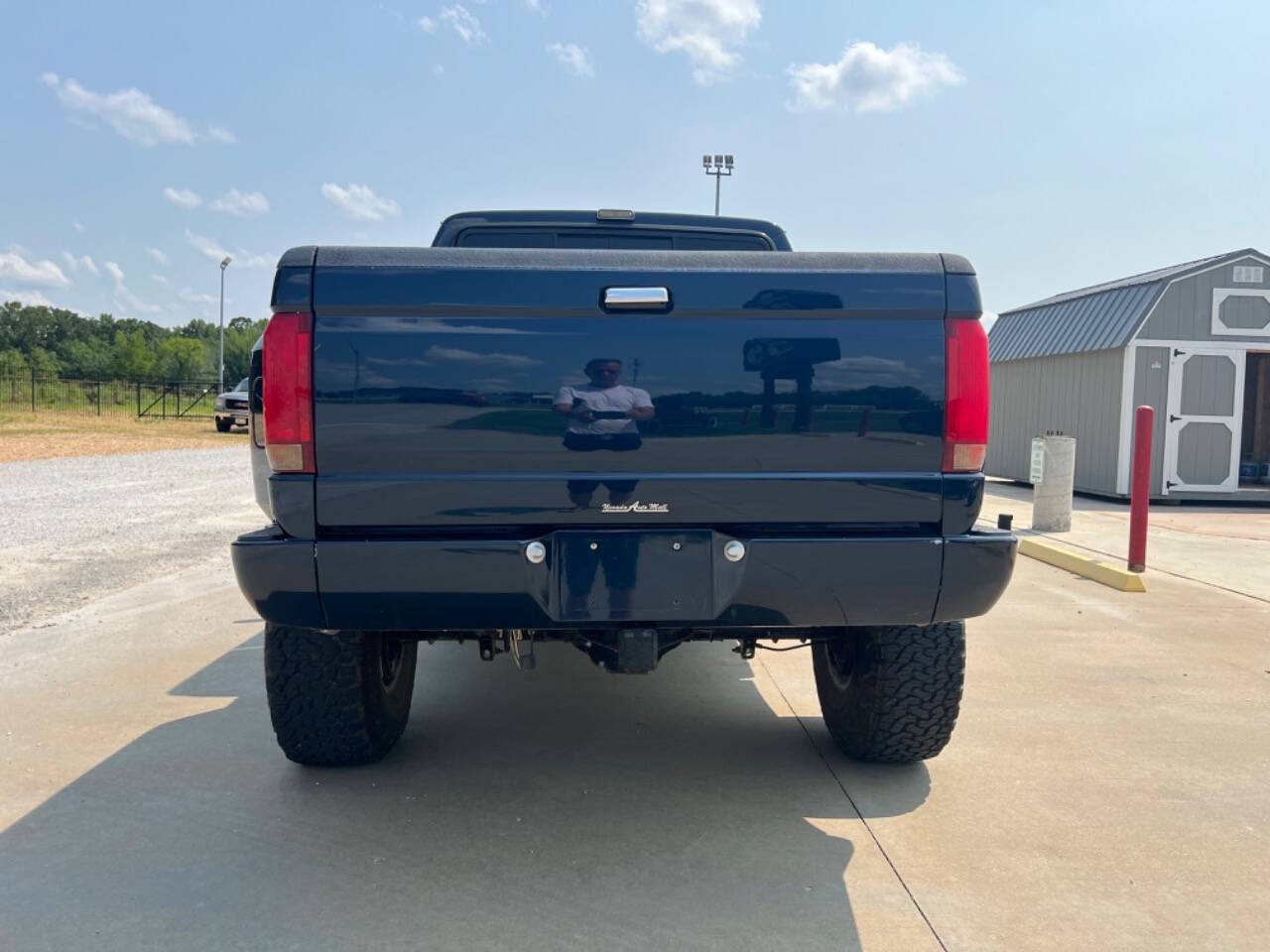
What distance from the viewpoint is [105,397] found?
4162cm

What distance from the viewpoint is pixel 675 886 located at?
9.05 ft

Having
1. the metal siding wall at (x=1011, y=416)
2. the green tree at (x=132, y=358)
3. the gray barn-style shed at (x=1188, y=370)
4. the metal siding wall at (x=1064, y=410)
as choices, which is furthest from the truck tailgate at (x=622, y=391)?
the green tree at (x=132, y=358)

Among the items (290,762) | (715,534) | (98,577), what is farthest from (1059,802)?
(98,577)

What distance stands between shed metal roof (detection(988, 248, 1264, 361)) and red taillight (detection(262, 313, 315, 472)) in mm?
12512

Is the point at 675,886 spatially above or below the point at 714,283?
below

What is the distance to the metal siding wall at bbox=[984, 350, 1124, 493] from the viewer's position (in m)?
14.4

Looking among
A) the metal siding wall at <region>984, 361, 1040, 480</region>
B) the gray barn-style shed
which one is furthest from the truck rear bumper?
the metal siding wall at <region>984, 361, 1040, 480</region>

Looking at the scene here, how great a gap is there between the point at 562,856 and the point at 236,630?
3.54 meters

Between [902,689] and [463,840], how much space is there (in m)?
1.57

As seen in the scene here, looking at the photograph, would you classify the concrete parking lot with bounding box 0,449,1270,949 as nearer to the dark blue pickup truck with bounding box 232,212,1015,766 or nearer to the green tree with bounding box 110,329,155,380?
the dark blue pickup truck with bounding box 232,212,1015,766

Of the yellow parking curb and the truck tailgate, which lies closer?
the truck tailgate

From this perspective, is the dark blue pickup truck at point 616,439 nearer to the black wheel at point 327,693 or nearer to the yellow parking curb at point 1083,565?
the black wheel at point 327,693

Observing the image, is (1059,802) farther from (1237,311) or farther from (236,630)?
(1237,311)

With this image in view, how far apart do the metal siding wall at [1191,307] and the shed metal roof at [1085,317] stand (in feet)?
0.56
